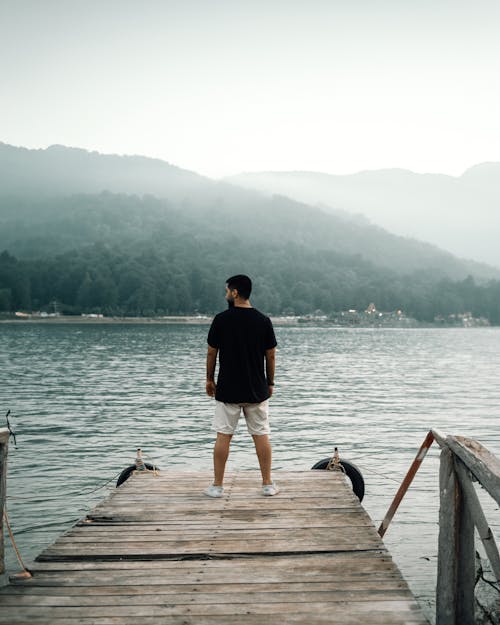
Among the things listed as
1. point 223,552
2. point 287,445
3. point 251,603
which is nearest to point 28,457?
point 287,445

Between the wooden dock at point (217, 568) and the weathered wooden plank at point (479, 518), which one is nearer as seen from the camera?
the wooden dock at point (217, 568)

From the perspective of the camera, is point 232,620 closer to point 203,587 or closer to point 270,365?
point 203,587

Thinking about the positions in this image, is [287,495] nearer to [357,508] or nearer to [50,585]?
[357,508]

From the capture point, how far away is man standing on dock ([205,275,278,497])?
829 cm

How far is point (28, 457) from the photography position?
18734 mm

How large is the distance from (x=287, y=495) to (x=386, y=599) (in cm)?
354

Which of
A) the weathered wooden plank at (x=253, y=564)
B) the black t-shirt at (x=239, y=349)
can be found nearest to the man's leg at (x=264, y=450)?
the black t-shirt at (x=239, y=349)

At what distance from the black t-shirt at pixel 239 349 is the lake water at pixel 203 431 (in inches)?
165

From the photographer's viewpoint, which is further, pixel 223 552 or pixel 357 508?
pixel 357 508

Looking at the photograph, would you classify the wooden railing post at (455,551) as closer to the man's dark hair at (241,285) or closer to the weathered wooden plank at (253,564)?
the weathered wooden plank at (253,564)

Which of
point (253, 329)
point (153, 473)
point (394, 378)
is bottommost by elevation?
point (394, 378)

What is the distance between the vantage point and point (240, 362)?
8.30 m

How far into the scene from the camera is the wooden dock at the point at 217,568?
507cm

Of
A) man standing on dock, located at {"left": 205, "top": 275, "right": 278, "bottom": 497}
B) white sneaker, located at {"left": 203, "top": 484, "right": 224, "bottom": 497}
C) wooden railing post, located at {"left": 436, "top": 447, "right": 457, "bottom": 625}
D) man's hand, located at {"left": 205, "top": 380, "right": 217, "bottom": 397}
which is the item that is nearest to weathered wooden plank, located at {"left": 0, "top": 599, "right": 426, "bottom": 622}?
wooden railing post, located at {"left": 436, "top": 447, "right": 457, "bottom": 625}
